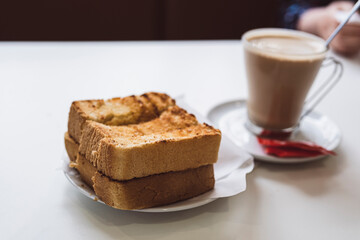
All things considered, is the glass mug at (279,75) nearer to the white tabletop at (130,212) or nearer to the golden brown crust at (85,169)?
the white tabletop at (130,212)

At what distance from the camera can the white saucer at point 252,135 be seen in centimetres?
96

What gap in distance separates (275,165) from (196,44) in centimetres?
93

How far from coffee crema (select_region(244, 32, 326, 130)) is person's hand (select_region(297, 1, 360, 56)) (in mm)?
575

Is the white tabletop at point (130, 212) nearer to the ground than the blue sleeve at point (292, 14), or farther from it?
nearer to the ground

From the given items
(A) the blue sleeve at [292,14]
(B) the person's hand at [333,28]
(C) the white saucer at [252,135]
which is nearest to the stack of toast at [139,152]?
(C) the white saucer at [252,135]

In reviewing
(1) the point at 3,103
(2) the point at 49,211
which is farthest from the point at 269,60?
(1) the point at 3,103

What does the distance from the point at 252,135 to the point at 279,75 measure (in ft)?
0.56

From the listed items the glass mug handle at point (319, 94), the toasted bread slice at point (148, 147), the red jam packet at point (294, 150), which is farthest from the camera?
the glass mug handle at point (319, 94)

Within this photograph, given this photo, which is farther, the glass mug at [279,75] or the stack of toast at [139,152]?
the glass mug at [279,75]

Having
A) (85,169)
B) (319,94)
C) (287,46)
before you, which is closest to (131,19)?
(319,94)

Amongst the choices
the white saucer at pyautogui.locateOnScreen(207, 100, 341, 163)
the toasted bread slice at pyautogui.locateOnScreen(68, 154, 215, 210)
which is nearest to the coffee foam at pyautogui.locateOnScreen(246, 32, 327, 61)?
the white saucer at pyautogui.locateOnScreen(207, 100, 341, 163)

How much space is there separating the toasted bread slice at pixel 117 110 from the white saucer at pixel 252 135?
231mm

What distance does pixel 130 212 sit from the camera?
2.43ft

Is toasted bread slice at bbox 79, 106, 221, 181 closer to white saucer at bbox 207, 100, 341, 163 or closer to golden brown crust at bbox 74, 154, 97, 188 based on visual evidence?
golden brown crust at bbox 74, 154, 97, 188
